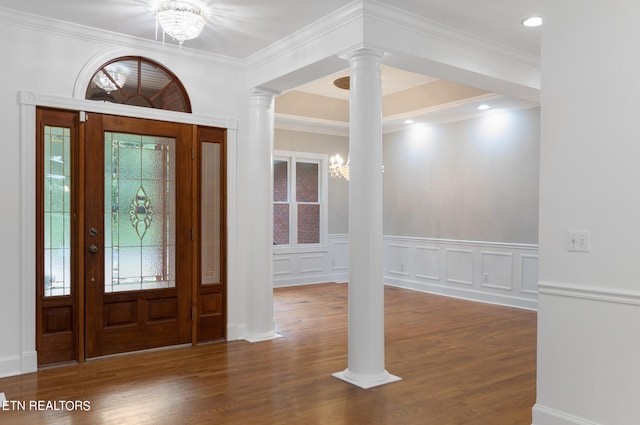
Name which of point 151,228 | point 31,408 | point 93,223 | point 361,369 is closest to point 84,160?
point 93,223

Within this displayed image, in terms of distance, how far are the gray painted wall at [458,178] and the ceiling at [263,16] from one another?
2391 mm

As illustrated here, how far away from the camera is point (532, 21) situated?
13.5ft

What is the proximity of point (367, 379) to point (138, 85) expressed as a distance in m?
3.43

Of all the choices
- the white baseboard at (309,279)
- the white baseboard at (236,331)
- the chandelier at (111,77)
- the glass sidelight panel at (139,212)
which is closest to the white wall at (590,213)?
the white baseboard at (236,331)

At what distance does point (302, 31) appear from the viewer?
13.9 feet

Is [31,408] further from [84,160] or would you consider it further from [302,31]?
[302,31]

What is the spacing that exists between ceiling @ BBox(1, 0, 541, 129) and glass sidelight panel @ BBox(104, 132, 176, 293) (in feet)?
3.35

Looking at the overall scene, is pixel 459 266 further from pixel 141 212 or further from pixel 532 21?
pixel 141 212

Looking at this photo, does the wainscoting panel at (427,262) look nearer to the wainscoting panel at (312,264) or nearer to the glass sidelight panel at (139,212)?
the wainscoting panel at (312,264)

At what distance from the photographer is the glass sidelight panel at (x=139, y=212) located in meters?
4.50

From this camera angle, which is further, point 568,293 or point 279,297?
point 279,297

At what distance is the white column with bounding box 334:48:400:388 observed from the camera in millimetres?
3848

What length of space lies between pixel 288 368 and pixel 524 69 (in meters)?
3.89

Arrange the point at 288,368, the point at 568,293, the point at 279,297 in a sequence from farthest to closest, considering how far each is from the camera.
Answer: the point at 279,297 < the point at 288,368 < the point at 568,293
